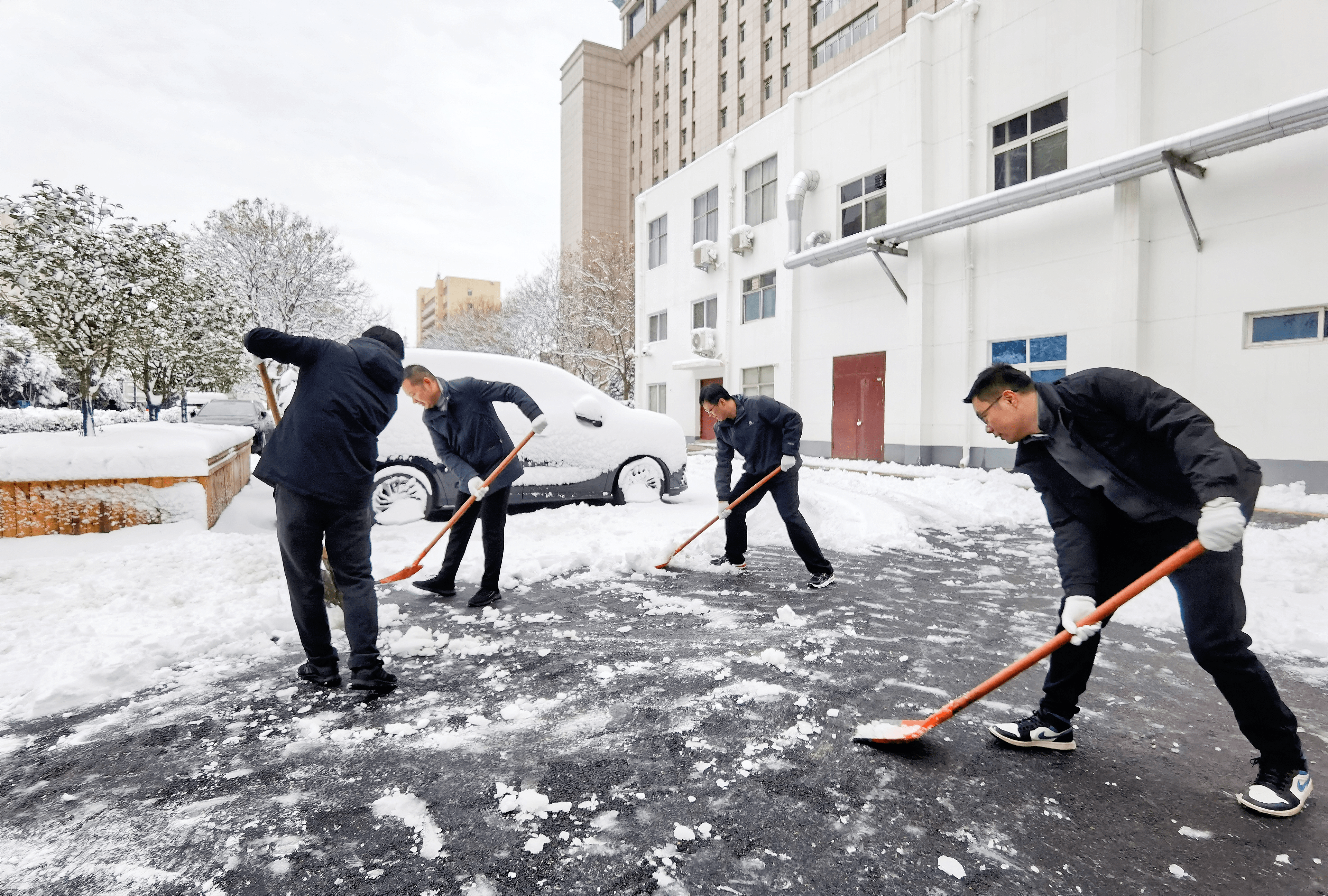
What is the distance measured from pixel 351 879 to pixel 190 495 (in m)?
5.27

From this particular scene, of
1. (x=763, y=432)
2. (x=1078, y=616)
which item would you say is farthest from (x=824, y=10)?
(x=1078, y=616)

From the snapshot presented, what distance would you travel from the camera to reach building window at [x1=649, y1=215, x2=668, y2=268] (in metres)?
23.0

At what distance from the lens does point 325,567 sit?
4.14 metres

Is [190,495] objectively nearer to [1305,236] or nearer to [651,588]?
[651,588]

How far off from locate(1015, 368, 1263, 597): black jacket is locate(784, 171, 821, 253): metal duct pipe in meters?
14.9

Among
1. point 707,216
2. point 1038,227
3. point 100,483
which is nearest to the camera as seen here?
point 100,483

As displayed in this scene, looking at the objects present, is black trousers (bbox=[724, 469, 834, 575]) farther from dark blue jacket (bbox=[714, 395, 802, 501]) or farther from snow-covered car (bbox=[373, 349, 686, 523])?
snow-covered car (bbox=[373, 349, 686, 523])

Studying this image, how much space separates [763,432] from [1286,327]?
9.37 metres

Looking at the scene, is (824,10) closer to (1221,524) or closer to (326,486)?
→ (326,486)

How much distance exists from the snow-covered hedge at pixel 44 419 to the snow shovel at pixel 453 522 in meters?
18.0

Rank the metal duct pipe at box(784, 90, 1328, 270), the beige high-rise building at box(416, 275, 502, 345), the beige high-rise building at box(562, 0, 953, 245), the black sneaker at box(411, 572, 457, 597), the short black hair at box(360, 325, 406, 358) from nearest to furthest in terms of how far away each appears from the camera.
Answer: the short black hair at box(360, 325, 406, 358), the black sneaker at box(411, 572, 457, 597), the metal duct pipe at box(784, 90, 1328, 270), the beige high-rise building at box(562, 0, 953, 245), the beige high-rise building at box(416, 275, 502, 345)

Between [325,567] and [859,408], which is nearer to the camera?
[325,567]

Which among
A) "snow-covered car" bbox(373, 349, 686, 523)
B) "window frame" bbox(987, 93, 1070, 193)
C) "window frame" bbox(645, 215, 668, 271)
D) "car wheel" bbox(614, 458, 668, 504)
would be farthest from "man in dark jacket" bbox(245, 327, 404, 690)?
"window frame" bbox(645, 215, 668, 271)

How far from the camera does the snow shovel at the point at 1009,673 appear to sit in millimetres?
2104
